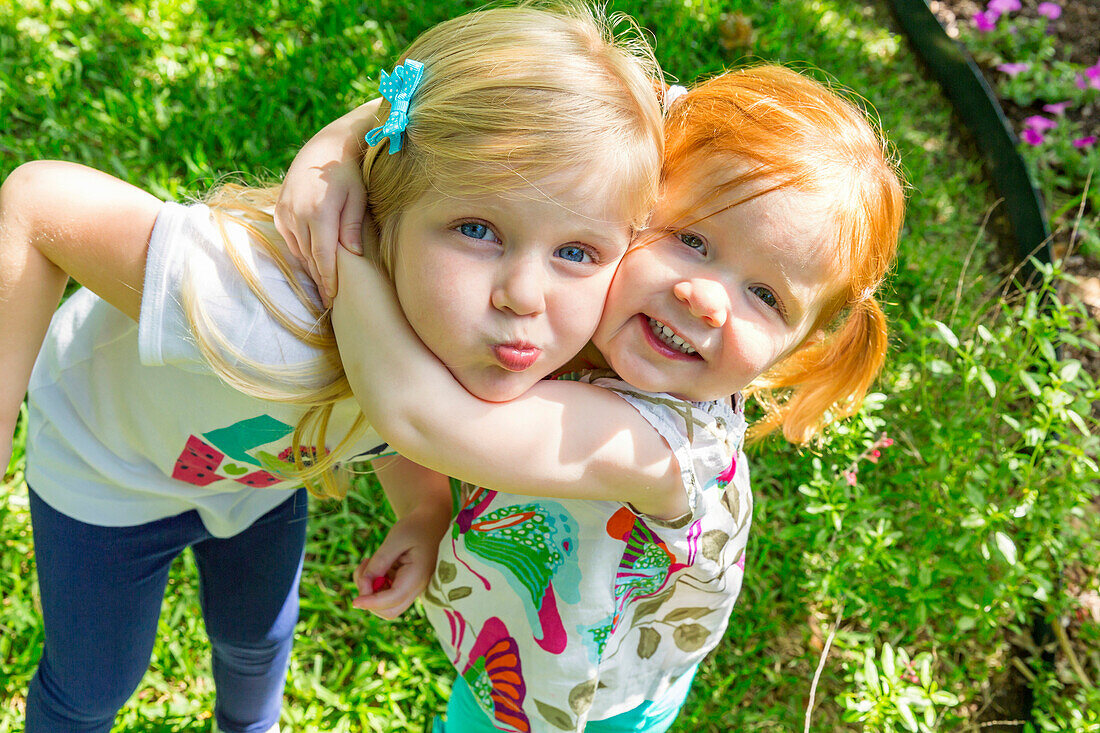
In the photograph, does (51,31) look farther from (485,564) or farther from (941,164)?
(941,164)

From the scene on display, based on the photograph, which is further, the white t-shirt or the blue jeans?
the blue jeans

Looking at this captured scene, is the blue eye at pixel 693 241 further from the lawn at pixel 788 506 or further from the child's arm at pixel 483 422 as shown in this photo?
the lawn at pixel 788 506

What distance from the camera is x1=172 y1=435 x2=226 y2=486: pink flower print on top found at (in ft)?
4.91

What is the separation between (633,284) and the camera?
49.3 inches

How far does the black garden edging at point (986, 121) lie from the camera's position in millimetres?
3566

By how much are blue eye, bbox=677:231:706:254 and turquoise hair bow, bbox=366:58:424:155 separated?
1.32 feet

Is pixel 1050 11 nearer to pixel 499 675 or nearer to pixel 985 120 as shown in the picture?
pixel 985 120

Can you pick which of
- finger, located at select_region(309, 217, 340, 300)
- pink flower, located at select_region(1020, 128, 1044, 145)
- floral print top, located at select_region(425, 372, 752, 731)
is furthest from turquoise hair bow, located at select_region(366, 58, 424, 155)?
pink flower, located at select_region(1020, 128, 1044, 145)

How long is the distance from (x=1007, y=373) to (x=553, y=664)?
63.2 inches

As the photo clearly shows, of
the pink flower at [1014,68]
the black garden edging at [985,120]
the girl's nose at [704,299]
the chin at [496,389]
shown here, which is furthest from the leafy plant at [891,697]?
the pink flower at [1014,68]

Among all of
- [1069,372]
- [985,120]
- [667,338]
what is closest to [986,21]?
[985,120]

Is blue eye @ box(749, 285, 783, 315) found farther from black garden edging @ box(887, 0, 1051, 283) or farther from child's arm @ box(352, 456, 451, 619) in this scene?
black garden edging @ box(887, 0, 1051, 283)

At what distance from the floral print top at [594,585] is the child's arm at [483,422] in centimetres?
7

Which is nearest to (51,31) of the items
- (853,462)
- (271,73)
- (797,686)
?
(271,73)
